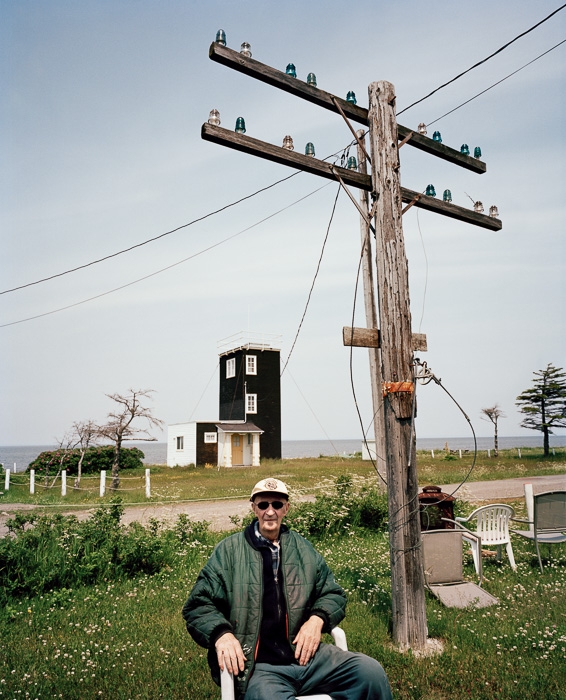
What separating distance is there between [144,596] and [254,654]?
4104 millimetres

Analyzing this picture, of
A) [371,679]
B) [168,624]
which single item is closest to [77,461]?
[168,624]

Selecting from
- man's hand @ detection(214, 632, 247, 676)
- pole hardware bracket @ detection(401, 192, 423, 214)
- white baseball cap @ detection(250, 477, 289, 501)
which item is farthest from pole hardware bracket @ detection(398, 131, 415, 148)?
man's hand @ detection(214, 632, 247, 676)

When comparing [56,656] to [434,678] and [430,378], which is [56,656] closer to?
[434,678]

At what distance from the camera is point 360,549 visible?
946 centimetres

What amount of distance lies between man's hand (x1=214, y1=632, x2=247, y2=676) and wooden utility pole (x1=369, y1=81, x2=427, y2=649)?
271cm

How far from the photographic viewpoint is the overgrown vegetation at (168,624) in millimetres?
4473

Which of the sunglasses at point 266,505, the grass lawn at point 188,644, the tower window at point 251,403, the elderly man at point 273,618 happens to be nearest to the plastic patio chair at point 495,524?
the grass lawn at point 188,644

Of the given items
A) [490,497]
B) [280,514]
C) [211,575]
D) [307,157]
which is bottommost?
[490,497]

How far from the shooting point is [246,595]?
3.39m

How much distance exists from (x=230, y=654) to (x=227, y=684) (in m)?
0.15

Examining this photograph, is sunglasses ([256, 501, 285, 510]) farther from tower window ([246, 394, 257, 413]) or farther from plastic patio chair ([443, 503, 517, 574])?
tower window ([246, 394, 257, 413])

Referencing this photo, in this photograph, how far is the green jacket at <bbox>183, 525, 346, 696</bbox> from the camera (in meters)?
3.32

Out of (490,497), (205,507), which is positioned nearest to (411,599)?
(205,507)

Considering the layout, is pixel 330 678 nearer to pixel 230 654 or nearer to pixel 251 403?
pixel 230 654
